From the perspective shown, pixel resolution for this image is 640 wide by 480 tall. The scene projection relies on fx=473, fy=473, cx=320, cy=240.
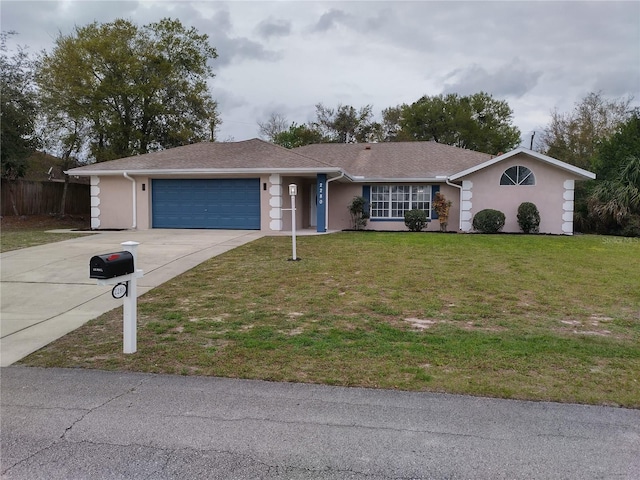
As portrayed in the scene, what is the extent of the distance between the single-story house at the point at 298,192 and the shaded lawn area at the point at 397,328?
7361mm

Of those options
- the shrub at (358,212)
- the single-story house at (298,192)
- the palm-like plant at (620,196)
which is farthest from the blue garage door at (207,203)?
the palm-like plant at (620,196)

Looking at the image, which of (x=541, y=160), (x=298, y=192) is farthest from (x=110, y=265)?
(x=541, y=160)

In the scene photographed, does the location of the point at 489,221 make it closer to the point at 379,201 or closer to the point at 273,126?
the point at 379,201

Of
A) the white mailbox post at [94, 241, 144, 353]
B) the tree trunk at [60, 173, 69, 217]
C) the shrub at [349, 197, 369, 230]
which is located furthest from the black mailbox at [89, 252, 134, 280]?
the tree trunk at [60, 173, 69, 217]

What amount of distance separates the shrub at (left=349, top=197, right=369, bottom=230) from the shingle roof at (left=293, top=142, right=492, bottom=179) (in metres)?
1.17

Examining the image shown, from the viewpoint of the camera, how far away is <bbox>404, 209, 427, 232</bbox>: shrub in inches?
755

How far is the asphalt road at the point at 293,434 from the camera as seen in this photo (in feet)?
9.53

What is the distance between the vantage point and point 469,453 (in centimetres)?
307

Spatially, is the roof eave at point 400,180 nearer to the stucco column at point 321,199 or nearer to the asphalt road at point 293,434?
the stucco column at point 321,199

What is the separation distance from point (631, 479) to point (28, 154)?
26454mm

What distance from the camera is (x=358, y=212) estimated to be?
19859 millimetres

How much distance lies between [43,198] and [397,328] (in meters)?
24.4

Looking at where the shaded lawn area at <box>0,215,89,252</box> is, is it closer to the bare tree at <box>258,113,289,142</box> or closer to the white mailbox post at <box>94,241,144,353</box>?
the white mailbox post at <box>94,241,144,353</box>

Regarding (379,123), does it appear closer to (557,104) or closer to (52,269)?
(557,104)
